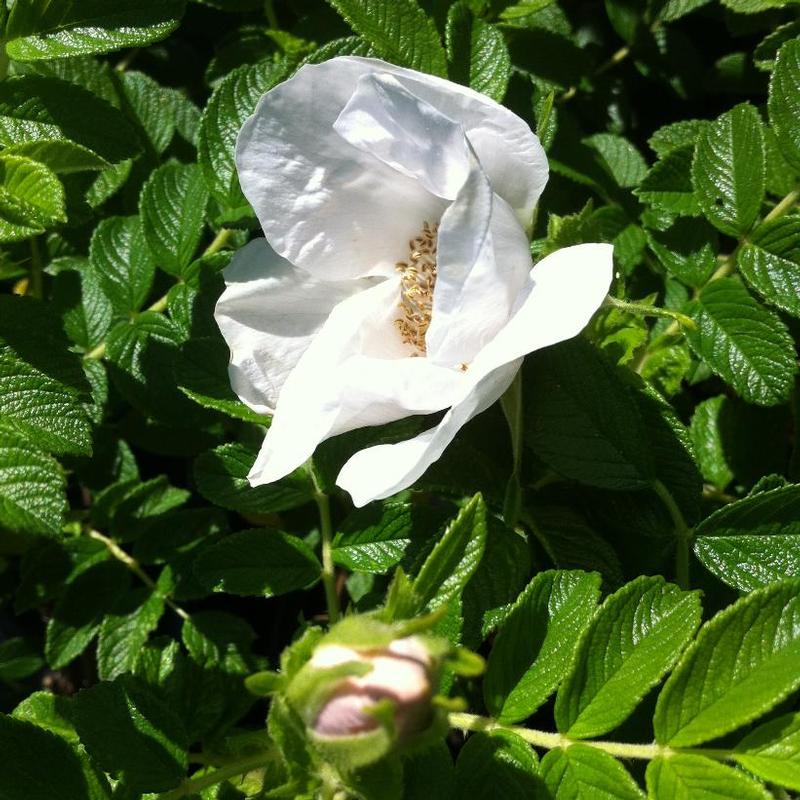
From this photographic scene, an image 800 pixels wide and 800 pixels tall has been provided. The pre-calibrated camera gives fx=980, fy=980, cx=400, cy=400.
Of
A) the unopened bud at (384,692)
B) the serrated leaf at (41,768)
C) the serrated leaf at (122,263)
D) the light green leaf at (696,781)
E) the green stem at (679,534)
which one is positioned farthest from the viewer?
the serrated leaf at (122,263)

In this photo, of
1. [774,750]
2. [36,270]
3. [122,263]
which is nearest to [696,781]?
[774,750]

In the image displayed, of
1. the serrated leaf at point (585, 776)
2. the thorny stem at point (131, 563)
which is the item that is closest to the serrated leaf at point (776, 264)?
the serrated leaf at point (585, 776)

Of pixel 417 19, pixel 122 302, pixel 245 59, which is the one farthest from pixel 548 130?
pixel 122 302

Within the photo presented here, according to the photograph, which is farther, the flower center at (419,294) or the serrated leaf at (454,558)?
the flower center at (419,294)

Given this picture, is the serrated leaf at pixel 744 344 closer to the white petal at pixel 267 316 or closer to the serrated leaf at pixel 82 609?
the white petal at pixel 267 316

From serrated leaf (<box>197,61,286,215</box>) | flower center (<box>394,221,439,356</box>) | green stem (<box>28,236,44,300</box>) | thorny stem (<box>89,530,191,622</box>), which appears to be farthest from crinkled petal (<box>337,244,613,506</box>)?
green stem (<box>28,236,44,300</box>)

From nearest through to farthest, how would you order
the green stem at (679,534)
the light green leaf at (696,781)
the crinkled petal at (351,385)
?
1. the light green leaf at (696,781)
2. the crinkled petal at (351,385)
3. the green stem at (679,534)

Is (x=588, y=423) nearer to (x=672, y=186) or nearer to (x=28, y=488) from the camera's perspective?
(x=672, y=186)

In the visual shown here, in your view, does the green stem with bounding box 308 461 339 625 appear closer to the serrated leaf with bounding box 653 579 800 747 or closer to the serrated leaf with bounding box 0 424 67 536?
the serrated leaf with bounding box 0 424 67 536
